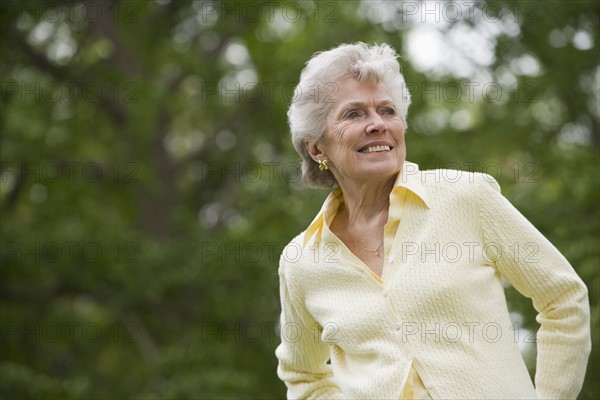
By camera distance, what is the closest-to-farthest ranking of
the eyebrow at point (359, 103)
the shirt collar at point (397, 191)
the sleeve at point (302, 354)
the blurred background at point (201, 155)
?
the shirt collar at point (397, 191) → the eyebrow at point (359, 103) → the sleeve at point (302, 354) → the blurred background at point (201, 155)

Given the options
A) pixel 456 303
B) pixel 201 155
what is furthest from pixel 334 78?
pixel 201 155

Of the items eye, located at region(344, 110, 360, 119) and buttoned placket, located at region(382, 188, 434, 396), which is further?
eye, located at region(344, 110, 360, 119)

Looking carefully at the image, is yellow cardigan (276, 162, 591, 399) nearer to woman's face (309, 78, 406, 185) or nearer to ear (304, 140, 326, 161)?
woman's face (309, 78, 406, 185)

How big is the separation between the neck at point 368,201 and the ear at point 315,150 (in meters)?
0.13

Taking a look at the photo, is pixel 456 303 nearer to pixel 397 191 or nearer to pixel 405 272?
pixel 405 272

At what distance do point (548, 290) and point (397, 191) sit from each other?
0.47m

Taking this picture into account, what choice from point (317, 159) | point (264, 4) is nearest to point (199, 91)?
point (264, 4)

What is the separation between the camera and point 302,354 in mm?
3012

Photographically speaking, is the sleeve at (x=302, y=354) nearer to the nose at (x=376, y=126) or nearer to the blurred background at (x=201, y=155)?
the nose at (x=376, y=126)

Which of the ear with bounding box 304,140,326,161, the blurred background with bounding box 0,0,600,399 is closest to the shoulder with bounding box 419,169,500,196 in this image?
the ear with bounding box 304,140,326,161

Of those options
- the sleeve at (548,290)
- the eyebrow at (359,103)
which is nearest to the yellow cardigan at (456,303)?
the sleeve at (548,290)

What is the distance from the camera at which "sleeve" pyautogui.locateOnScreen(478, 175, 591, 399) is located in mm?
2541

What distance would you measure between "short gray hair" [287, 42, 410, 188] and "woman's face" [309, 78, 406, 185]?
2cm

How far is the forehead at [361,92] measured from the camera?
281 centimetres
